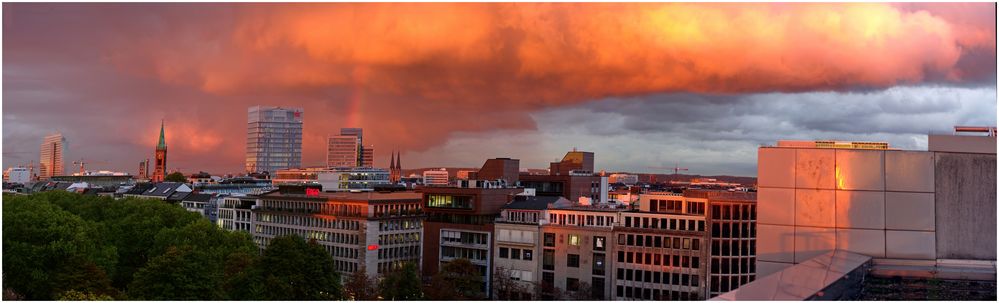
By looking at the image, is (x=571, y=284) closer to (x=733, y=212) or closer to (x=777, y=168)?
(x=733, y=212)

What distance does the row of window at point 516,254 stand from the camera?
260 feet

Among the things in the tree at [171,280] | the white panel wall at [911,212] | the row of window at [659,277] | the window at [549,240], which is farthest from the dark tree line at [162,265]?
the white panel wall at [911,212]

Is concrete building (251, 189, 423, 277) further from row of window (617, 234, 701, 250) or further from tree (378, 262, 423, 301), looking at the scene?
row of window (617, 234, 701, 250)

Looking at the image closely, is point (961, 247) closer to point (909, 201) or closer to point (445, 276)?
point (909, 201)

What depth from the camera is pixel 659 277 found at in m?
73.6

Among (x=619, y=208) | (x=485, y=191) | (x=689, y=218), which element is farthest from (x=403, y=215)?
(x=689, y=218)

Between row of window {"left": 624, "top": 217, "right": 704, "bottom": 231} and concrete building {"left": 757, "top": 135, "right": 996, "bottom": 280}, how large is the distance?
206ft

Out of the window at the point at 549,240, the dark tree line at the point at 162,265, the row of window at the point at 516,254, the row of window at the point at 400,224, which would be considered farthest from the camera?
the row of window at the point at 400,224

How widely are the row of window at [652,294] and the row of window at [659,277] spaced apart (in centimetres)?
75

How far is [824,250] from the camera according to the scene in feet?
38.4

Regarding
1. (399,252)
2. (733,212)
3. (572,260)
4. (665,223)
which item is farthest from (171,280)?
(399,252)

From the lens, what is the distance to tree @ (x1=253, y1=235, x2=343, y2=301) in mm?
50616

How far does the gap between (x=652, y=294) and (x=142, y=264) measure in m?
40.4

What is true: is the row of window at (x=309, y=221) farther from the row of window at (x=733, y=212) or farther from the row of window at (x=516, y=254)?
the row of window at (x=733, y=212)
